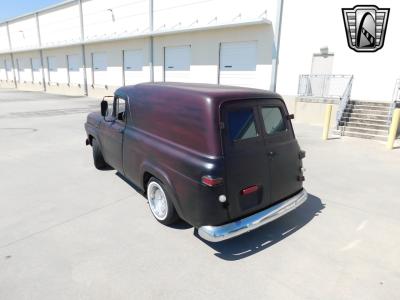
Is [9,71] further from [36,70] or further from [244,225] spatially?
[244,225]

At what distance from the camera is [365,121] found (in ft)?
35.1

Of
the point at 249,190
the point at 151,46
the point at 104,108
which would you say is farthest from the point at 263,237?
the point at 151,46

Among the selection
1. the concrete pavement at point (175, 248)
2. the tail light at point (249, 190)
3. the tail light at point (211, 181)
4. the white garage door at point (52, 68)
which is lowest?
the concrete pavement at point (175, 248)

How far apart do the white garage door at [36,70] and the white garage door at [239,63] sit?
→ 28086 millimetres

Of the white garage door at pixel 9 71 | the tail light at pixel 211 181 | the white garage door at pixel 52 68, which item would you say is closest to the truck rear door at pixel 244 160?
the tail light at pixel 211 181

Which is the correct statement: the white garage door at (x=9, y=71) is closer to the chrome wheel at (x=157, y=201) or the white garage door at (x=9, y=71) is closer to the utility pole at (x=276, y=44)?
the utility pole at (x=276, y=44)

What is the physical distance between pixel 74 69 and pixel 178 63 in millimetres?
15148

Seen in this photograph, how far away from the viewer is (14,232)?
3.62m

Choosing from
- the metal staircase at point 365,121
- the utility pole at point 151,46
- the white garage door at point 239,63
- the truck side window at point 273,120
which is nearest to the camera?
the truck side window at point 273,120

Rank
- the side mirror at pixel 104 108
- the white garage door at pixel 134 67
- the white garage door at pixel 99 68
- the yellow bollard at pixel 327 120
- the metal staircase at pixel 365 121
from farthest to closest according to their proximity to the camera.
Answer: the white garage door at pixel 99 68 < the white garage door at pixel 134 67 < the metal staircase at pixel 365 121 < the yellow bollard at pixel 327 120 < the side mirror at pixel 104 108

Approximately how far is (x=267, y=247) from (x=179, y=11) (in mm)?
18622

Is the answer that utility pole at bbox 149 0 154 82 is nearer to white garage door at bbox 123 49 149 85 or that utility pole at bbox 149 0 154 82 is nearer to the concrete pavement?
white garage door at bbox 123 49 149 85

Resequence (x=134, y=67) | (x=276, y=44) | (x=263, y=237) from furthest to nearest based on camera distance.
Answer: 1. (x=134, y=67)
2. (x=276, y=44)
3. (x=263, y=237)

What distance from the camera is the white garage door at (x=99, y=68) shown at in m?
24.9
